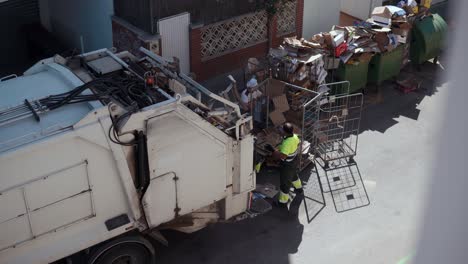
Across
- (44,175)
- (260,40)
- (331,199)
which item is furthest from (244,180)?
(260,40)

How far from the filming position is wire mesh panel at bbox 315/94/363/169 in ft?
33.5

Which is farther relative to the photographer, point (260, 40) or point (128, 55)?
point (260, 40)

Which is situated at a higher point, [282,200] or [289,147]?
[289,147]

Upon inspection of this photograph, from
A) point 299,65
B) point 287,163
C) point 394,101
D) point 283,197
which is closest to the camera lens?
point 287,163

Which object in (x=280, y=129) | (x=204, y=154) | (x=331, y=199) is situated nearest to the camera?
(x=204, y=154)

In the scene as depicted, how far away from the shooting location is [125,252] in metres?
7.00

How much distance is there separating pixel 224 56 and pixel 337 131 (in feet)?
11.1

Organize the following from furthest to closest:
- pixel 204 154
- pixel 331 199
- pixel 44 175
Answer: pixel 331 199 < pixel 204 154 < pixel 44 175

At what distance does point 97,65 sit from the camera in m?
7.48

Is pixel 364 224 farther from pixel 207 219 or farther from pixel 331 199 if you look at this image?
pixel 207 219

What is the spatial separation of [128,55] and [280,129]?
11.6ft

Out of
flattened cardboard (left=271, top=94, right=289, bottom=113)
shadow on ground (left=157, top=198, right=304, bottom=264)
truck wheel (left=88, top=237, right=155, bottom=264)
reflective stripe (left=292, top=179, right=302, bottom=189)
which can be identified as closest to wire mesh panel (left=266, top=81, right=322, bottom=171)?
flattened cardboard (left=271, top=94, right=289, bottom=113)

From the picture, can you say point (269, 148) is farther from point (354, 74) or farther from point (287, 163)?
point (354, 74)

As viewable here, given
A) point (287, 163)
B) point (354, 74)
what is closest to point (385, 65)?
point (354, 74)
